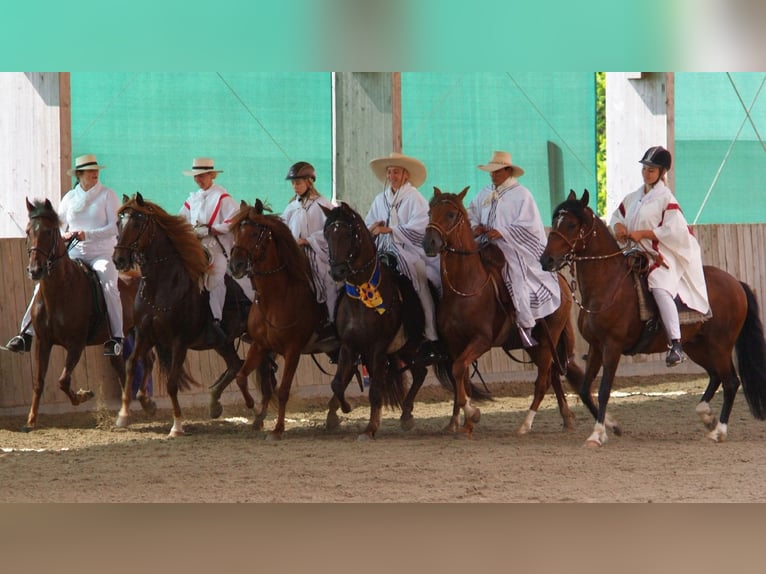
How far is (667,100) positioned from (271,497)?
921 centimetres

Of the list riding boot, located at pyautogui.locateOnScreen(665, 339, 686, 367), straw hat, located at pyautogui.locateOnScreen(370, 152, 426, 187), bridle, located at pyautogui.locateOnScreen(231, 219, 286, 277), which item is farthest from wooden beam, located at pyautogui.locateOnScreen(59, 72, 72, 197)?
riding boot, located at pyautogui.locateOnScreen(665, 339, 686, 367)

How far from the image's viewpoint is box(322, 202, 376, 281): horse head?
953 centimetres

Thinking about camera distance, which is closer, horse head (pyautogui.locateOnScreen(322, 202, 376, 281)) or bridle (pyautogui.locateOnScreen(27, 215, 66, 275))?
horse head (pyautogui.locateOnScreen(322, 202, 376, 281))

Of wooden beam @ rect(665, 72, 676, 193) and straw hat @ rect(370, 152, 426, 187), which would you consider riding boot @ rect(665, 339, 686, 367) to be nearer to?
straw hat @ rect(370, 152, 426, 187)

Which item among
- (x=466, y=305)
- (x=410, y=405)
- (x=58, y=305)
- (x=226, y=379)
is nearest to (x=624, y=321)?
(x=466, y=305)

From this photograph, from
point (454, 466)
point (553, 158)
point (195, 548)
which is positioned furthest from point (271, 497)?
point (553, 158)

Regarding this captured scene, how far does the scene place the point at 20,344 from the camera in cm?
1092

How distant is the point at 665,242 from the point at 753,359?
1434mm

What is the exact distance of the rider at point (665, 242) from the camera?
31.9 feet

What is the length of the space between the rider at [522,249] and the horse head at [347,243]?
3.88 feet

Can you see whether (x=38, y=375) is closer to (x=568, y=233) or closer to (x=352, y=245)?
(x=352, y=245)

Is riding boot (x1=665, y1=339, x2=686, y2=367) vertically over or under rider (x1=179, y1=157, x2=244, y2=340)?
under

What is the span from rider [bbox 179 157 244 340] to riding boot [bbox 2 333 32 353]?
169 centimetres
